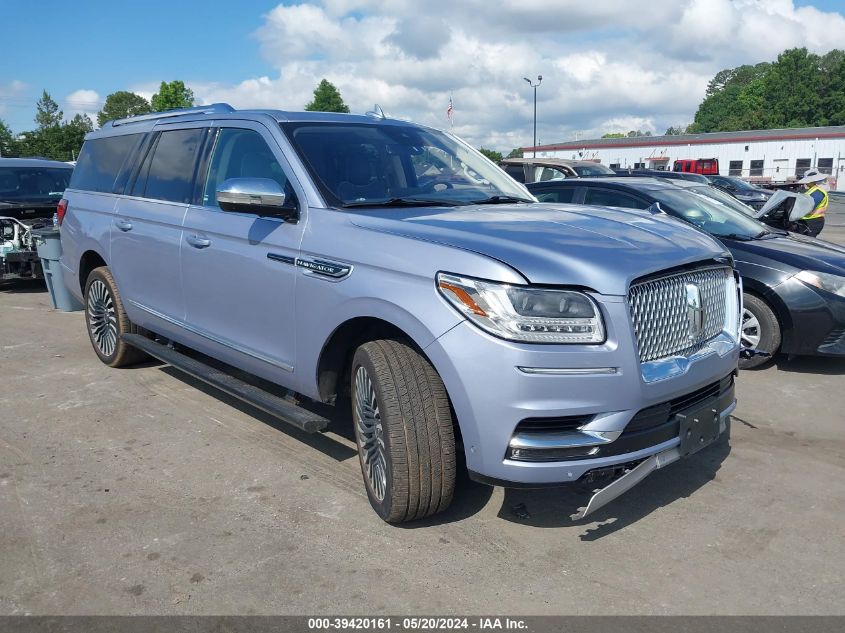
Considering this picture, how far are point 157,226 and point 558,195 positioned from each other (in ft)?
15.1

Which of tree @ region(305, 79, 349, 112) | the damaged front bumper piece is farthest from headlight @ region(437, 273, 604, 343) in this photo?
tree @ region(305, 79, 349, 112)

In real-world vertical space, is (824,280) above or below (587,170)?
below

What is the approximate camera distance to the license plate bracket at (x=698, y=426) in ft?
10.8

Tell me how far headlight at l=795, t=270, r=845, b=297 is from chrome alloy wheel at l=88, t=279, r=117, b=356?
5653mm

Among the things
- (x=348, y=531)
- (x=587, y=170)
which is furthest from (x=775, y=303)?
(x=587, y=170)

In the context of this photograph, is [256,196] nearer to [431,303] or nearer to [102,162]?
[431,303]

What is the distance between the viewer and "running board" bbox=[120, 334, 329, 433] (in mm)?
3852

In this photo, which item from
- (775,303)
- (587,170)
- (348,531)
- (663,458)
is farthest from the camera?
(587,170)

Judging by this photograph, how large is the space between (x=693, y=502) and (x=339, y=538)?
1.85m

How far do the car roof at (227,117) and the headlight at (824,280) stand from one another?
3503 millimetres

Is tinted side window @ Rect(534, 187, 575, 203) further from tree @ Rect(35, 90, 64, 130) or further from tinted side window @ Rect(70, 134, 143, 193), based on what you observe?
tree @ Rect(35, 90, 64, 130)

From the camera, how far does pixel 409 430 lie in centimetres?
→ 326

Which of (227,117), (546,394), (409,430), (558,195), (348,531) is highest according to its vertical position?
(227,117)

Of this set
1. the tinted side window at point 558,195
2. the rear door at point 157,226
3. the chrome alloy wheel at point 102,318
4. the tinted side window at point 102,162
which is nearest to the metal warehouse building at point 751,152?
the tinted side window at point 558,195
